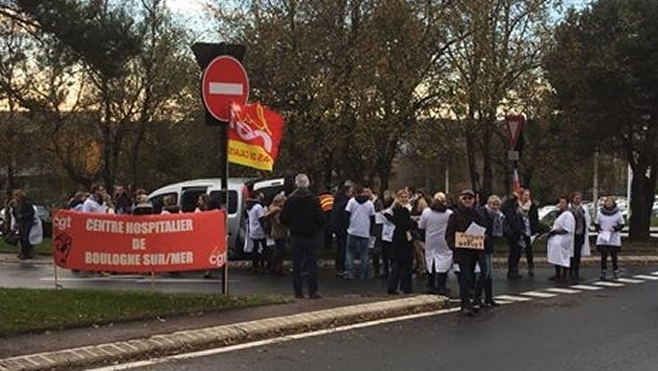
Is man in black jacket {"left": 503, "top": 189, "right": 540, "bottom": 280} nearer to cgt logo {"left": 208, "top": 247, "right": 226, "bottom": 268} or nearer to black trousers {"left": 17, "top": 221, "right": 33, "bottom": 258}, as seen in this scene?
cgt logo {"left": 208, "top": 247, "right": 226, "bottom": 268}

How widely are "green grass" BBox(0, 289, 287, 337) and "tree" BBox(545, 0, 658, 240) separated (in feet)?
54.4

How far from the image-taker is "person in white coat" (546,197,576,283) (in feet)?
58.7

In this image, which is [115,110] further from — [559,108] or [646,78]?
[646,78]

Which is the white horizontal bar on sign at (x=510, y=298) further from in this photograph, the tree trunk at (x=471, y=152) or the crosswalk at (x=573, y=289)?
the tree trunk at (x=471, y=152)

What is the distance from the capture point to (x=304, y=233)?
13445 mm

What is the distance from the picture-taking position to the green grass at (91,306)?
10.5 m

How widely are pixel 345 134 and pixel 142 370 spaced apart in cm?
1454

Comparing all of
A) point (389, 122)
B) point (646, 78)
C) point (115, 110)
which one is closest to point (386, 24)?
point (389, 122)

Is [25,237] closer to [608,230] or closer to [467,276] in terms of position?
[467,276]

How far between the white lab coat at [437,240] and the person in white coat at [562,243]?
4176 mm

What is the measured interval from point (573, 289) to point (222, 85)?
25.1 ft

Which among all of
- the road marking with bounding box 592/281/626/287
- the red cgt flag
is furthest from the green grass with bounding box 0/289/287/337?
the road marking with bounding box 592/281/626/287

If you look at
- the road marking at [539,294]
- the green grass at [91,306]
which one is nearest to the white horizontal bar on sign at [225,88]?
the green grass at [91,306]

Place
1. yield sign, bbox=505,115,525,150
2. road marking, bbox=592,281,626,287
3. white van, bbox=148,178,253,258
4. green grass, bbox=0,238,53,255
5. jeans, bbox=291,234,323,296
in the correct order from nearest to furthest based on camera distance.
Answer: jeans, bbox=291,234,323,296, road marking, bbox=592,281,626,287, yield sign, bbox=505,115,525,150, white van, bbox=148,178,253,258, green grass, bbox=0,238,53,255
